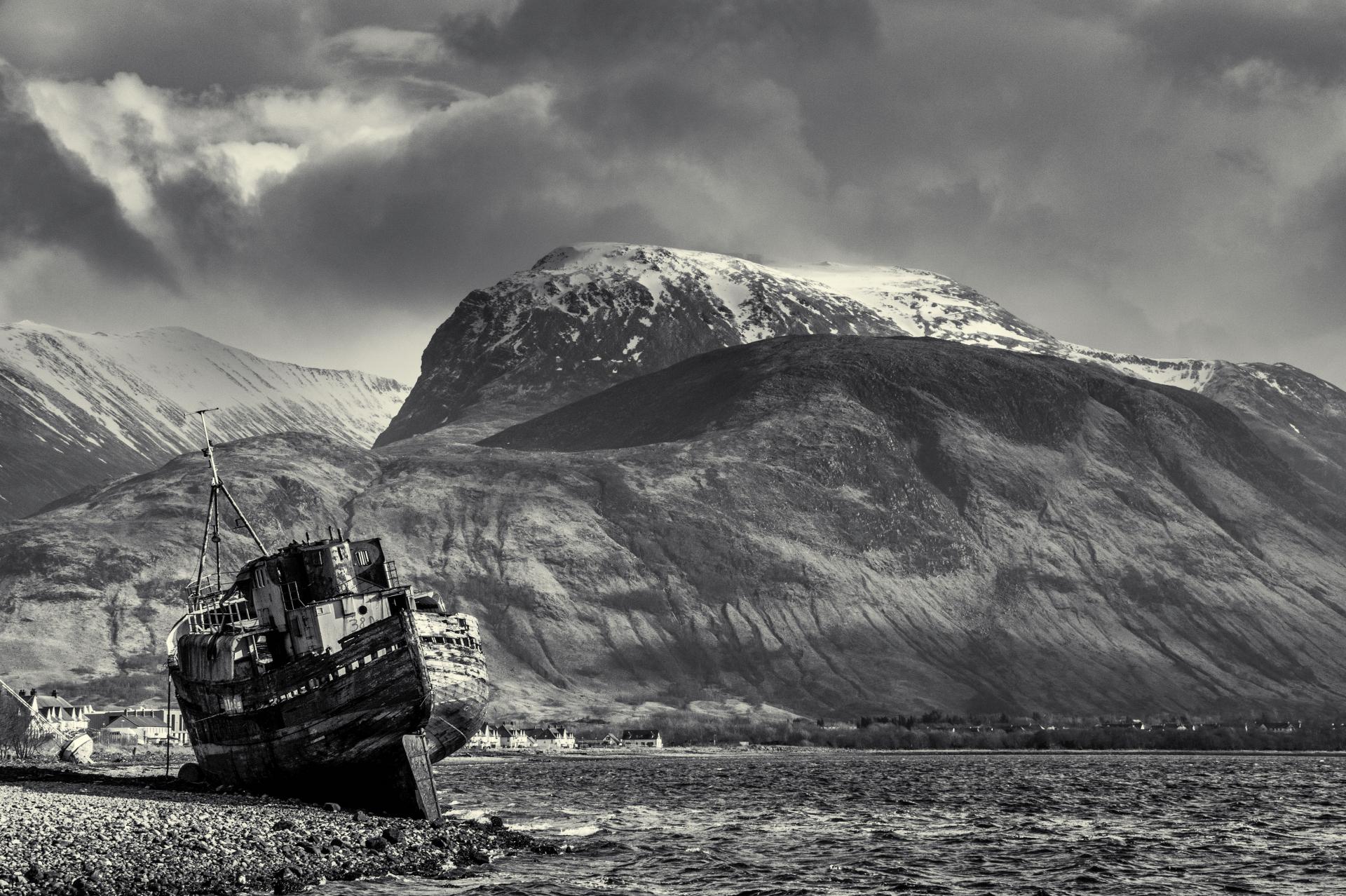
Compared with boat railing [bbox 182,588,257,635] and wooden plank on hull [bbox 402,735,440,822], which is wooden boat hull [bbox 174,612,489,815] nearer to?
wooden plank on hull [bbox 402,735,440,822]

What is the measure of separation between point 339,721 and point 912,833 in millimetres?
32448

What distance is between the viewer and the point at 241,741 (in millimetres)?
85125

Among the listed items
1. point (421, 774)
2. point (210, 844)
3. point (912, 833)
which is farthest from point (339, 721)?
point (912, 833)

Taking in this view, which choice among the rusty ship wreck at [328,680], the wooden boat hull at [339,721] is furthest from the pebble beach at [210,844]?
the rusty ship wreck at [328,680]

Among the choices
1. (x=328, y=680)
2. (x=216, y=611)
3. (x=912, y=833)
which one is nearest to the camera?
(x=328, y=680)

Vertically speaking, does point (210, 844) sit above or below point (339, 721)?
below

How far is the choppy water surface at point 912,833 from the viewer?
66.0 meters

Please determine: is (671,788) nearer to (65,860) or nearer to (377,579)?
(377,579)

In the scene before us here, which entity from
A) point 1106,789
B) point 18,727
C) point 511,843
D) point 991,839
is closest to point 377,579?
point 511,843

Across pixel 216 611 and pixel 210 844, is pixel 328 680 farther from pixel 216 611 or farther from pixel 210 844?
pixel 210 844

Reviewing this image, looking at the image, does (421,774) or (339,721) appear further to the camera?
(339,721)

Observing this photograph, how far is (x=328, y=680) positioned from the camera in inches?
3132

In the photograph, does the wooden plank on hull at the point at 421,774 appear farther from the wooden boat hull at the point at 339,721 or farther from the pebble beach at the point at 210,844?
the pebble beach at the point at 210,844

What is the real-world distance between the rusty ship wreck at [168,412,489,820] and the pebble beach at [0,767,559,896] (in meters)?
2.37
